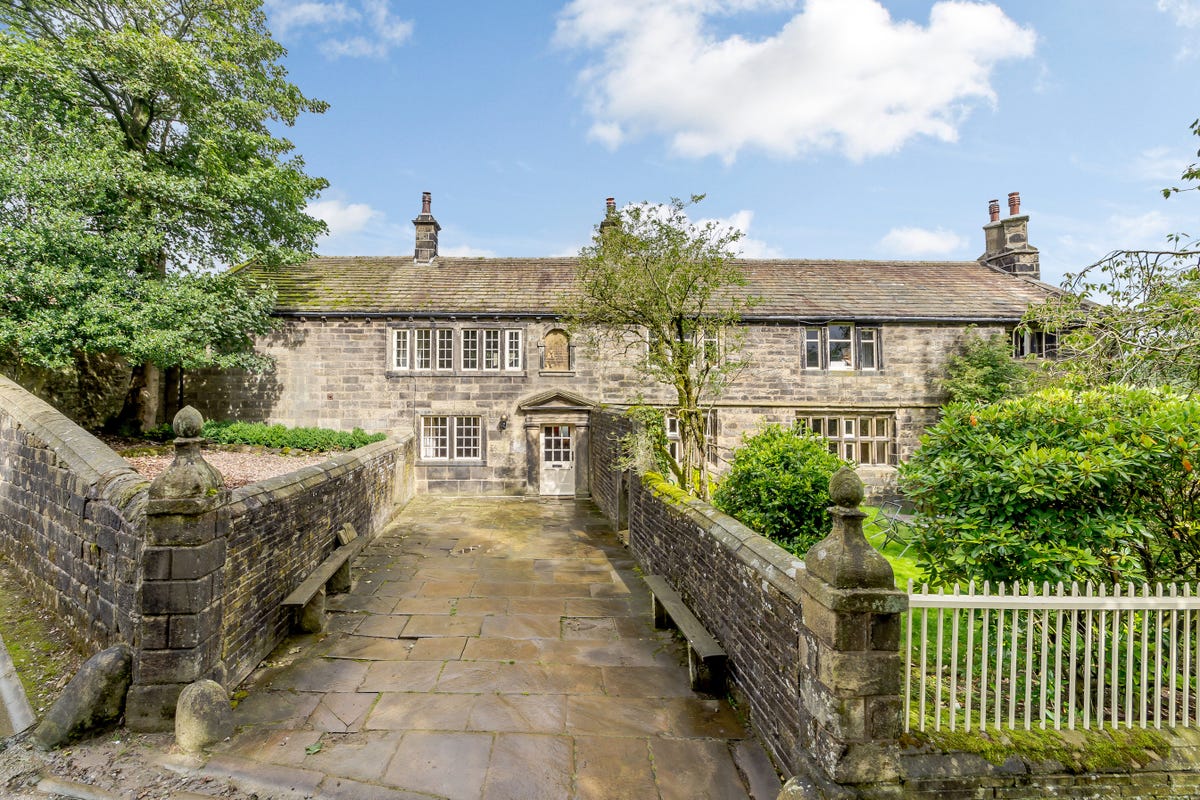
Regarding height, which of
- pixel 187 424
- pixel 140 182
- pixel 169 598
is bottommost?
pixel 169 598

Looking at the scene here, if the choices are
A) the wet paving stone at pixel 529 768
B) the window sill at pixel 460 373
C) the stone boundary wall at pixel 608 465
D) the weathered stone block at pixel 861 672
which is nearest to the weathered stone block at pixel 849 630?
the weathered stone block at pixel 861 672

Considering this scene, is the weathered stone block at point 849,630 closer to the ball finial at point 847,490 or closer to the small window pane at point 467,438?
the ball finial at point 847,490

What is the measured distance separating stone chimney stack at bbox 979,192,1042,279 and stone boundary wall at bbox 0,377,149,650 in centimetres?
2561

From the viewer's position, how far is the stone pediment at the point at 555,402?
15656 millimetres

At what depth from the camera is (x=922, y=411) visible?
16641 mm

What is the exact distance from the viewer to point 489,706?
179 inches

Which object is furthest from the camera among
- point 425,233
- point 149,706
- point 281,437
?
point 425,233

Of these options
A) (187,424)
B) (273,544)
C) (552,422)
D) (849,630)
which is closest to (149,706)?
(273,544)

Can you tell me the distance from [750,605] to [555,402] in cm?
1179

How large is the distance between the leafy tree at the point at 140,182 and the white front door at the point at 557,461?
28.1 ft

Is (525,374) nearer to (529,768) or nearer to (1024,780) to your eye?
(529,768)

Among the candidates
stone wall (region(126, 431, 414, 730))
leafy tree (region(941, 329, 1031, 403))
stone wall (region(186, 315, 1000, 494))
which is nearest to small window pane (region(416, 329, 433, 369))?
stone wall (region(186, 315, 1000, 494))

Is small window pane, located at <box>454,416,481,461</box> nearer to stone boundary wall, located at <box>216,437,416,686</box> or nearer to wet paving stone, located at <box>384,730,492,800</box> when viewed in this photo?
stone boundary wall, located at <box>216,437,416,686</box>

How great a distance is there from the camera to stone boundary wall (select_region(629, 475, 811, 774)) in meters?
3.68
